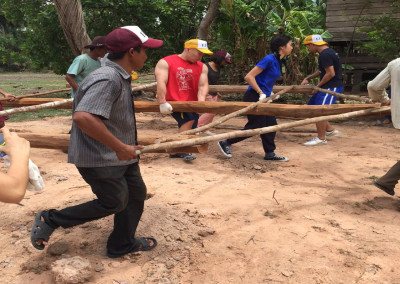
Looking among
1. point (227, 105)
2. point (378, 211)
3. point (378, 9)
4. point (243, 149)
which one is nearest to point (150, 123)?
point (243, 149)

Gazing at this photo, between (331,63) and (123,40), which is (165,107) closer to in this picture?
(123,40)

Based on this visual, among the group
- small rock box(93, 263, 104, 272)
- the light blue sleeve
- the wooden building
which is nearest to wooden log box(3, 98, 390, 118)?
the light blue sleeve

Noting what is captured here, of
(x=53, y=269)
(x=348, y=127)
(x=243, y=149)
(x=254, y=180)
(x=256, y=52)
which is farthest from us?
(x=256, y=52)

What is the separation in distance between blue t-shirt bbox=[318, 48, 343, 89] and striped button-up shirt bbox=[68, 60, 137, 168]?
459cm

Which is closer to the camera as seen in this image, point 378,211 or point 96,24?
point 378,211

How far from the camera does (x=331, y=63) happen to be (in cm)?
627

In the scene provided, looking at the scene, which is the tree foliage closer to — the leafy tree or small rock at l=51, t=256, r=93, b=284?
the leafy tree

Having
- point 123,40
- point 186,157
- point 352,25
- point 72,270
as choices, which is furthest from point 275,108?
point 352,25

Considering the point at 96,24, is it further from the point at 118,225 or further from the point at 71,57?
the point at 118,225

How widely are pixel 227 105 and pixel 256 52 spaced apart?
6769mm

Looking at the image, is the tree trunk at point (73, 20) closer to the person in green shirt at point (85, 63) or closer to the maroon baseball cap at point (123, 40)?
the person in green shirt at point (85, 63)

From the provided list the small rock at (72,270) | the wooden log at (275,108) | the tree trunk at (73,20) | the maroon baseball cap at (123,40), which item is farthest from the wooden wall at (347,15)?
the small rock at (72,270)

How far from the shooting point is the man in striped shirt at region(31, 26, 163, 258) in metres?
2.31

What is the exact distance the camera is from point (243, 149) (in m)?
6.43
